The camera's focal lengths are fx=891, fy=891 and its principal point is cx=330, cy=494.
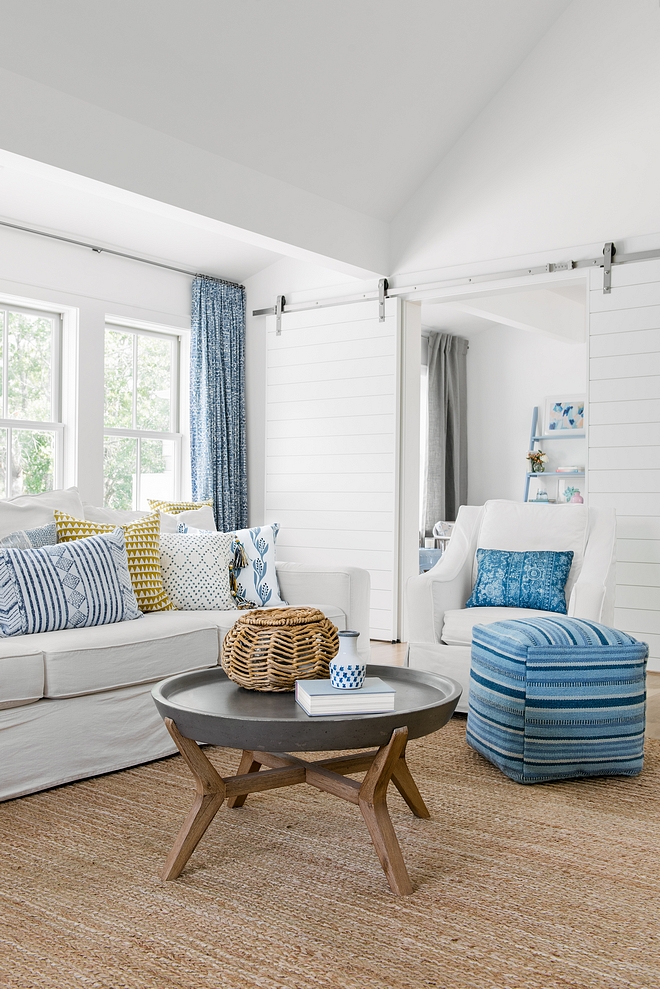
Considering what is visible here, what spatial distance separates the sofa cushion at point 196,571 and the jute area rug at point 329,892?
0.95 m

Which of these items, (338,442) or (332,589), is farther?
(338,442)

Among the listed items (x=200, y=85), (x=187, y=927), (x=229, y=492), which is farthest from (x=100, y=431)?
(x=187, y=927)

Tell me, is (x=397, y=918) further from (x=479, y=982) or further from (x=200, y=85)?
(x=200, y=85)

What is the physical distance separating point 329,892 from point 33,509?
78.9 inches

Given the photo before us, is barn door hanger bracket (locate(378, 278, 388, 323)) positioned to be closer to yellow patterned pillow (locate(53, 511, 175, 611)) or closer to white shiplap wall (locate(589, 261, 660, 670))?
white shiplap wall (locate(589, 261, 660, 670))

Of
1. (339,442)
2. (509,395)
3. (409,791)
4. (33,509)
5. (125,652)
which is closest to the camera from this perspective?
(409,791)

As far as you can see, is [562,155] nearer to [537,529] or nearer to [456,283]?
[456,283]

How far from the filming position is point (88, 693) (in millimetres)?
2908

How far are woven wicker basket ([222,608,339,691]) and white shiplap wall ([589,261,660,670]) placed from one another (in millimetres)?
2909

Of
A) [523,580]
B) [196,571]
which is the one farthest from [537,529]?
[196,571]

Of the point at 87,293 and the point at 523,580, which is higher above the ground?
the point at 87,293

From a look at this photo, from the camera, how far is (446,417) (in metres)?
9.22

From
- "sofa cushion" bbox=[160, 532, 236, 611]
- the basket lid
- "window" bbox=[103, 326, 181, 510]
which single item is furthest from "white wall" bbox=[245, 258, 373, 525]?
the basket lid

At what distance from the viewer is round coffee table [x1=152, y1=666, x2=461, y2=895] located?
6.80 feet
